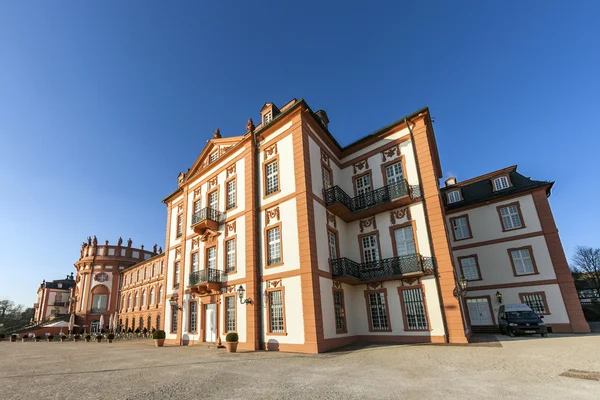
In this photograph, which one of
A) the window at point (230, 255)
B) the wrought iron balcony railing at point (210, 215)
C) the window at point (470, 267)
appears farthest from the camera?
the window at point (470, 267)

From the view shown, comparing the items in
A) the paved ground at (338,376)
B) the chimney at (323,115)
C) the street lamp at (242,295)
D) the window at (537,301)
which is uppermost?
the chimney at (323,115)

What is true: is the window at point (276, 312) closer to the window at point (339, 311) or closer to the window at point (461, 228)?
the window at point (339, 311)

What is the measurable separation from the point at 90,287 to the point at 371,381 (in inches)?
2115

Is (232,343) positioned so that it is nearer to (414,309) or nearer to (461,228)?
(414,309)

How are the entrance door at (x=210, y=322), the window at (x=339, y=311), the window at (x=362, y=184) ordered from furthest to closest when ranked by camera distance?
1. the window at (x=362, y=184)
2. the entrance door at (x=210, y=322)
3. the window at (x=339, y=311)

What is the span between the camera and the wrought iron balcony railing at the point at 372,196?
16797 millimetres

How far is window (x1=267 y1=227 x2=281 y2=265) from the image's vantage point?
16.5 meters

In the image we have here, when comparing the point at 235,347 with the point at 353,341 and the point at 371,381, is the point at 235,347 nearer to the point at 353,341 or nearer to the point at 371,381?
the point at 353,341

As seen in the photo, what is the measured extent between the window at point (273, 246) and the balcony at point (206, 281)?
4.16m

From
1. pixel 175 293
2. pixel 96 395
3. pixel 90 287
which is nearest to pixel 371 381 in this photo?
pixel 96 395

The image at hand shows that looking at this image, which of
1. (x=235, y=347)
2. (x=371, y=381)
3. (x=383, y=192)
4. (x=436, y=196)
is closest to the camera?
(x=371, y=381)

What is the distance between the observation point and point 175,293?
2380cm

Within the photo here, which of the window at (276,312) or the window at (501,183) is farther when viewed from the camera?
the window at (501,183)

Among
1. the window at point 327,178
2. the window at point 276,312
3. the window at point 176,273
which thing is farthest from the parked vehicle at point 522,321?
the window at point 176,273
